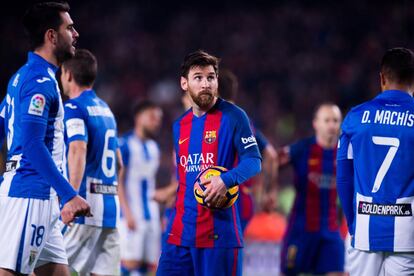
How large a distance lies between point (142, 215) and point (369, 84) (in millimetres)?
9278

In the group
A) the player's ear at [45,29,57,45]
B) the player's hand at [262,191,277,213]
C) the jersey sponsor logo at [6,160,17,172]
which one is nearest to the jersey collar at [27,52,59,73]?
the player's ear at [45,29,57,45]

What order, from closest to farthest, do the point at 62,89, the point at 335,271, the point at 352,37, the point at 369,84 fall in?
the point at 62,89, the point at 335,271, the point at 369,84, the point at 352,37

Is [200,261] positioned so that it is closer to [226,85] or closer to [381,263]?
[381,263]

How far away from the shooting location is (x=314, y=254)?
28.1ft

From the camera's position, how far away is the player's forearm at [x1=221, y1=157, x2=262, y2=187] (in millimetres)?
4988

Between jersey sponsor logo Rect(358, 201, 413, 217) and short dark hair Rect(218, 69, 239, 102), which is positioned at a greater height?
short dark hair Rect(218, 69, 239, 102)

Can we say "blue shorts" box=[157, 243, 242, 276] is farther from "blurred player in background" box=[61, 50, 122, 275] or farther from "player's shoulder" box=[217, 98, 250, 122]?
"blurred player in background" box=[61, 50, 122, 275]

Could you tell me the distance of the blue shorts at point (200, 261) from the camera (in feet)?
17.1

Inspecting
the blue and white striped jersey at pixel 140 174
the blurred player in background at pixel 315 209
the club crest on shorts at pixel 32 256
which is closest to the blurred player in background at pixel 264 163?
the blurred player in background at pixel 315 209

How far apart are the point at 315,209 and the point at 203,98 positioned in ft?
12.0

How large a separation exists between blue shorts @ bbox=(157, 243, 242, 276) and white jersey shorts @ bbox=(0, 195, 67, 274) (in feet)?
2.99

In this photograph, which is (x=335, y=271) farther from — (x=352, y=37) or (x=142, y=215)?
(x=352, y=37)

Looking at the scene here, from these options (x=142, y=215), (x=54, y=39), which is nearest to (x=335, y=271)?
(x=142, y=215)

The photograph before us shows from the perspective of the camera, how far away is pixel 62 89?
23.2 ft
